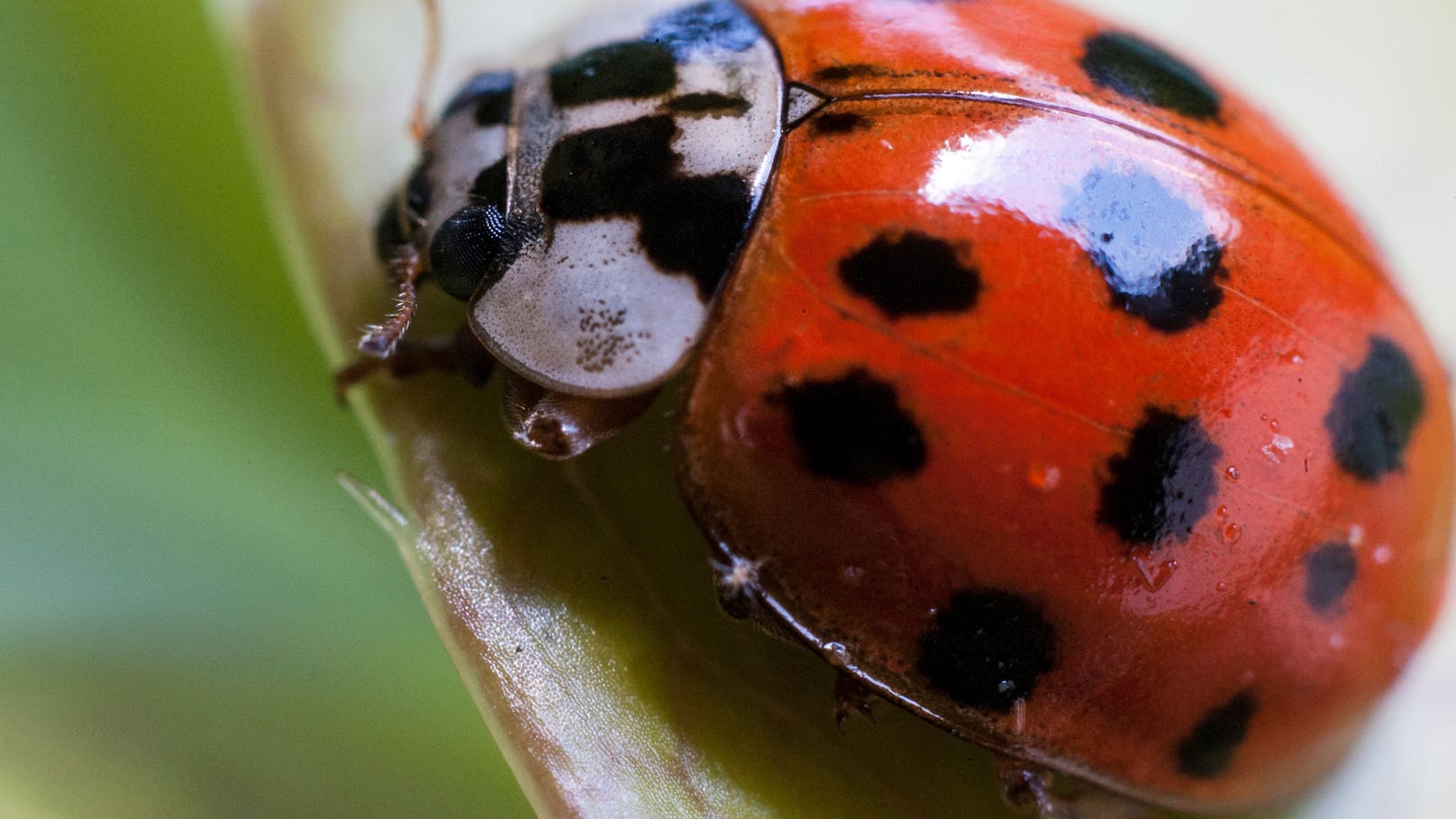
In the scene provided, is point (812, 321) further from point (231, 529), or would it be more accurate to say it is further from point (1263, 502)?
point (231, 529)

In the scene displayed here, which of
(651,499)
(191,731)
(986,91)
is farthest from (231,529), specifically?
(986,91)

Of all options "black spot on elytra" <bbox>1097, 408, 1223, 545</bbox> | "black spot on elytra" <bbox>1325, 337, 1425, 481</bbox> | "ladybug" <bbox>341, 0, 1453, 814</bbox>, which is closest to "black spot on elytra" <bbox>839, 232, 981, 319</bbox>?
"ladybug" <bbox>341, 0, 1453, 814</bbox>

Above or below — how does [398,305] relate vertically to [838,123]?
below

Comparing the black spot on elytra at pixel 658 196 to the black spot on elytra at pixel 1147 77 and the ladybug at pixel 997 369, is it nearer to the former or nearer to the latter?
the ladybug at pixel 997 369

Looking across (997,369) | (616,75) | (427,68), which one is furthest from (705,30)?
(997,369)

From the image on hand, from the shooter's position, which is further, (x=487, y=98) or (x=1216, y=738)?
(x=487, y=98)

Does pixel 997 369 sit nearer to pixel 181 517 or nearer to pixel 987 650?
pixel 987 650
